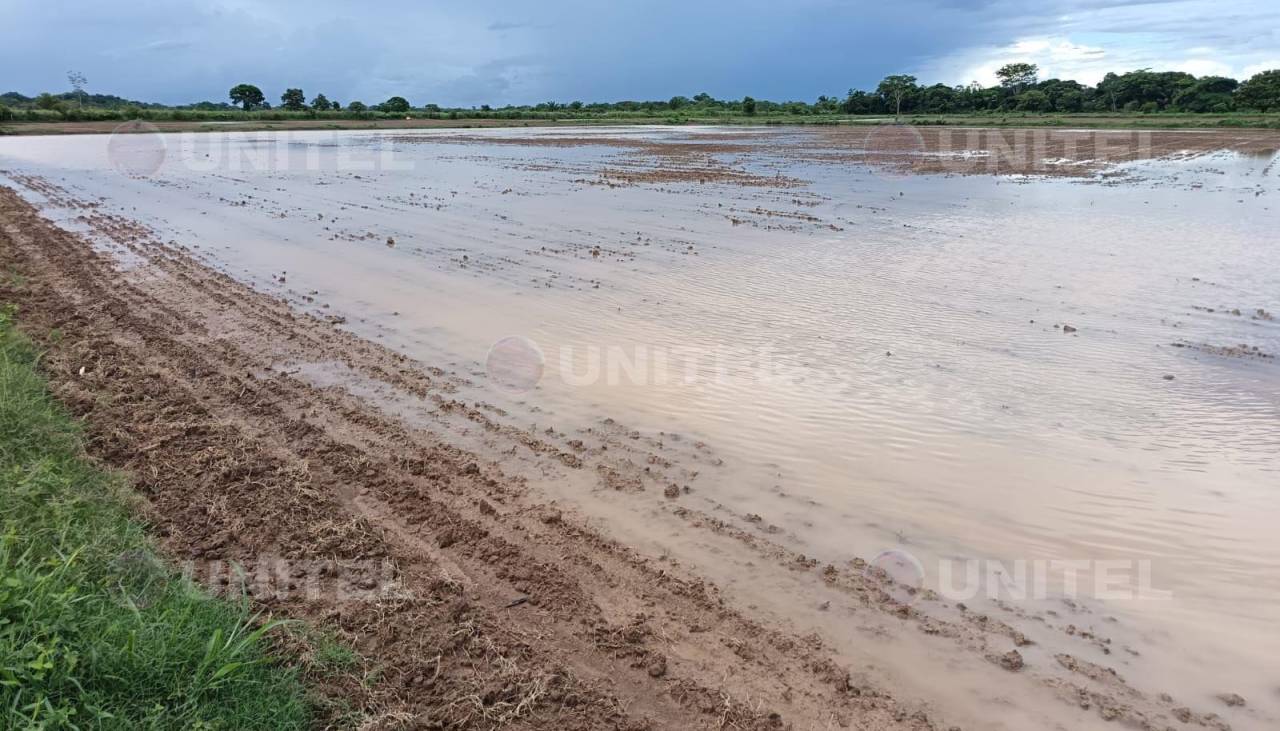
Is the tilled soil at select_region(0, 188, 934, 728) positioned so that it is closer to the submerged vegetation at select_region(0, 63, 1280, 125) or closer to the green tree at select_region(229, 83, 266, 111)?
the submerged vegetation at select_region(0, 63, 1280, 125)

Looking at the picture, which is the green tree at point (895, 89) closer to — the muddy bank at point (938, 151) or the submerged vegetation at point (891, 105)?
the submerged vegetation at point (891, 105)

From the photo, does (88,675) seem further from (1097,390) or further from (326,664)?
(1097,390)

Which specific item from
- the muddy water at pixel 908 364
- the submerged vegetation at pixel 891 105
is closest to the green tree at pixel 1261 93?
the submerged vegetation at pixel 891 105

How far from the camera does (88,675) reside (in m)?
2.88

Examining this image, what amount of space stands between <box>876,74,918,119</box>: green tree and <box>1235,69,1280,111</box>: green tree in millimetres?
32464

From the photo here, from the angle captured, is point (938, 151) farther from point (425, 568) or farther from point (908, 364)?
point (425, 568)

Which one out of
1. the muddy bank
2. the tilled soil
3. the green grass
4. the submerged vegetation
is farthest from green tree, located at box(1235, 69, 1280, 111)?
the green grass

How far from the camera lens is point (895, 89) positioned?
90.2 m

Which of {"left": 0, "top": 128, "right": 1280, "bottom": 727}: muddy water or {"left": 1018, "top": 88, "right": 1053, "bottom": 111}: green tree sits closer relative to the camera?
{"left": 0, "top": 128, "right": 1280, "bottom": 727}: muddy water

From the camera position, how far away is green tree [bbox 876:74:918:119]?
90.0 m

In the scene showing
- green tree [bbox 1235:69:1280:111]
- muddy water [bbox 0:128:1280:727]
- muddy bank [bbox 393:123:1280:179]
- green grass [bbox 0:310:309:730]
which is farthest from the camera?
green tree [bbox 1235:69:1280:111]

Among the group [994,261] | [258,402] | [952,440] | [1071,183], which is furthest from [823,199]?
[258,402]

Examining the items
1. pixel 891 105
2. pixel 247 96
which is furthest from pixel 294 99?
pixel 891 105

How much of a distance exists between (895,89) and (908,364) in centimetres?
9343
